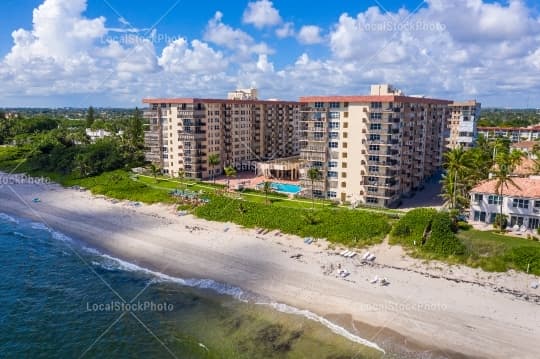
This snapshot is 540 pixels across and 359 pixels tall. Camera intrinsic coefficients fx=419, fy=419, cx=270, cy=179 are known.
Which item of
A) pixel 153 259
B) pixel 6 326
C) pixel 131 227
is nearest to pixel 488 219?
pixel 153 259

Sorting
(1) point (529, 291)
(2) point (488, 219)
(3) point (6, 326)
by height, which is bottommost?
(3) point (6, 326)

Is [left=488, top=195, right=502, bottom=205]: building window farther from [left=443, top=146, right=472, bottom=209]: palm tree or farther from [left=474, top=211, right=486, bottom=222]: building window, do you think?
[left=443, top=146, right=472, bottom=209]: palm tree

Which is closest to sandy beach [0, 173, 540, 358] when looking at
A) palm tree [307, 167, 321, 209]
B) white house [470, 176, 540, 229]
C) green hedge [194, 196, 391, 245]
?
green hedge [194, 196, 391, 245]

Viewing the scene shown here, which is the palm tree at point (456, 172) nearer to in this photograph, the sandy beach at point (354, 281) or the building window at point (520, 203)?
the building window at point (520, 203)

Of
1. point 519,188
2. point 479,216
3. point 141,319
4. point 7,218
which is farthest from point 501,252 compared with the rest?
point 7,218

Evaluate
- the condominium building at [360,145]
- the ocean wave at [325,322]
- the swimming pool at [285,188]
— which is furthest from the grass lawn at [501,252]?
the swimming pool at [285,188]

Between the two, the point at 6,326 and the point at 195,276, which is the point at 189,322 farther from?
the point at 6,326
